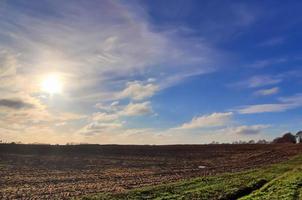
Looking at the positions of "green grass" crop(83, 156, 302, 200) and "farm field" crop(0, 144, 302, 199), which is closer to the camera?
"green grass" crop(83, 156, 302, 200)

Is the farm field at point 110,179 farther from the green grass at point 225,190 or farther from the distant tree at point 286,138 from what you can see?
the distant tree at point 286,138

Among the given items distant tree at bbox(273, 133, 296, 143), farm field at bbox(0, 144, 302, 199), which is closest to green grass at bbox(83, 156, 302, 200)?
farm field at bbox(0, 144, 302, 199)

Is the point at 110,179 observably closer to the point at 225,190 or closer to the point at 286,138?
the point at 225,190

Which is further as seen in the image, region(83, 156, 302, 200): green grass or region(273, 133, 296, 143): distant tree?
region(273, 133, 296, 143): distant tree

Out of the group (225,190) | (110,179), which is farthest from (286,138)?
(225,190)

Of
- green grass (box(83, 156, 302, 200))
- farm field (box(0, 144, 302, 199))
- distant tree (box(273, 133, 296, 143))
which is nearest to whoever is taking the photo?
green grass (box(83, 156, 302, 200))

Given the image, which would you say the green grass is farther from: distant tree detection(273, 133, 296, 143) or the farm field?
distant tree detection(273, 133, 296, 143)

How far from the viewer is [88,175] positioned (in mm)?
37125

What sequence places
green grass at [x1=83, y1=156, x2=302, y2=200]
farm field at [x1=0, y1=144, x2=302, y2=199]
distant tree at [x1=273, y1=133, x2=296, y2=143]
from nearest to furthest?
1. green grass at [x1=83, y1=156, x2=302, y2=200]
2. farm field at [x1=0, y1=144, x2=302, y2=199]
3. distant tree at [x1=273, y1=133, x2=296, y2=143]

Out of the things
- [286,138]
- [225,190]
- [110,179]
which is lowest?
[225,190]

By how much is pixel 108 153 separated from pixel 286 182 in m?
38.5

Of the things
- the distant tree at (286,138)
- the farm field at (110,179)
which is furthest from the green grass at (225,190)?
the distant tree at (286,138)

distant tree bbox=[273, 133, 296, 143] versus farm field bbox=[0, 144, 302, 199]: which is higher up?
distant tree bbox=[273, 133, 296, 143]

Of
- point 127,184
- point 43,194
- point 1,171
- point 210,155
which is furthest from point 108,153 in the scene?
point 43,194
